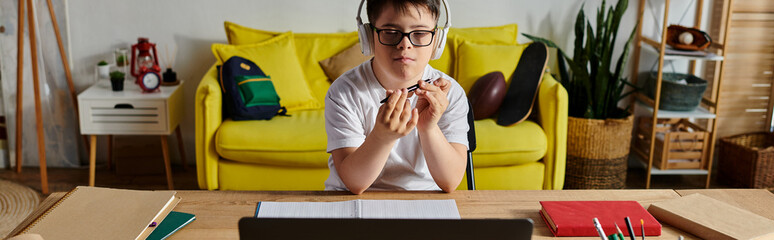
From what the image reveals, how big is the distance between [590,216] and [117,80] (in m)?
2.51

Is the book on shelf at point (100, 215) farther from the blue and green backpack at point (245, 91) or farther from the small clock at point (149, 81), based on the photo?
the small clock at point (149, 81)

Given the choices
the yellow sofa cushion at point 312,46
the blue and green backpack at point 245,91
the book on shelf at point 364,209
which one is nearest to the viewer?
the book on shelf at point 364,209

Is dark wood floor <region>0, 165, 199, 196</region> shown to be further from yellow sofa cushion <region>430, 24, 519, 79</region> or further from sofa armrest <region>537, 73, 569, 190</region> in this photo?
sofa armrest <region>537, 73, 569, 190</region>

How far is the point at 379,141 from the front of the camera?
1.29 metres

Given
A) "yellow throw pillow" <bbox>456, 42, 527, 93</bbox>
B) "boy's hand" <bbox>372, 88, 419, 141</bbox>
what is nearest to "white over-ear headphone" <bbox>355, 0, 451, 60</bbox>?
"boy's hand" <bbox>372, 88, 419, 141</bbox>

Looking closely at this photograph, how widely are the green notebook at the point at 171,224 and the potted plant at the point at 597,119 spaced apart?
2211 mm

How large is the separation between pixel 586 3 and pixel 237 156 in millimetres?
1953

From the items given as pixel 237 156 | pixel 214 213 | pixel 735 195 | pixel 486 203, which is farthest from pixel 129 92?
pixel 735 195

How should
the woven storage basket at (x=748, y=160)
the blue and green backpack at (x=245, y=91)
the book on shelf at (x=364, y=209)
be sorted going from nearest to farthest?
the book on shelf at (x=364, y=209) → the blue and green backpack at (x=245, y=91) → the woven storage basket at (x=748, y=160)

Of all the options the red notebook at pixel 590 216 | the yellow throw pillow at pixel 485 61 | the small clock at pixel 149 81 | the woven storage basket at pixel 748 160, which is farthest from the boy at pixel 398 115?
the woven storage basket at pixel 748 160

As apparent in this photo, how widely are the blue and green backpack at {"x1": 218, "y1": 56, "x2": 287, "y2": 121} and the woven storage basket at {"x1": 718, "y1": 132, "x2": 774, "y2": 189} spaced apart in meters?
2.31

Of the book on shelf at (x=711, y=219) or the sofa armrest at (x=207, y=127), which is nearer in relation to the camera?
the book on shelf at (x=711, y=219)

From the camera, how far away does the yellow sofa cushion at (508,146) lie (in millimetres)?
2746

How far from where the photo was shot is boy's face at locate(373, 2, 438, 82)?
129cm
